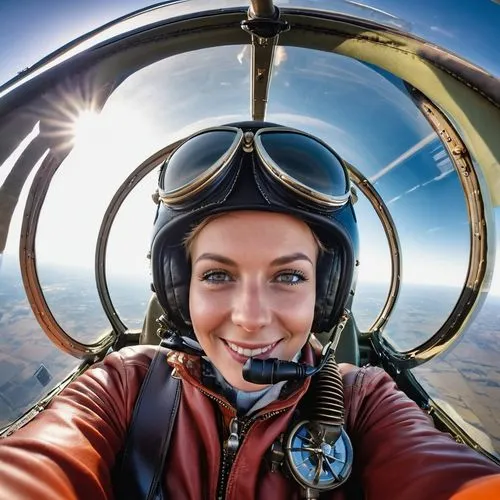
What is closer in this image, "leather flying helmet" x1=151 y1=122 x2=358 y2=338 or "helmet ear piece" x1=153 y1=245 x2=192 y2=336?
"leather flying helmet" x1=151 y1=122 x2=358 y2=338

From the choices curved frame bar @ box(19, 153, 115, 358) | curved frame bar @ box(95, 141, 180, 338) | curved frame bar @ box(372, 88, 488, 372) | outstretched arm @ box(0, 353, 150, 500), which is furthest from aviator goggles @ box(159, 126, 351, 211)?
curved frame bar @ box(95, 141, 180, 338)

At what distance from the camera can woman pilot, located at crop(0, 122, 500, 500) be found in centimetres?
95

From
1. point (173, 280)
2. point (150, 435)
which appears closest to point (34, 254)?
point (173, 280)

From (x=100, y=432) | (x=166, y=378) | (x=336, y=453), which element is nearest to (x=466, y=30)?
(x=336, y=453)

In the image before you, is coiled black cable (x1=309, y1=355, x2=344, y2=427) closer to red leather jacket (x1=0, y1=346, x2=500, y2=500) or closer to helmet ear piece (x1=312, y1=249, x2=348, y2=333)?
red leather jacket (x1=0, y1=346, x2=500, y2=500)

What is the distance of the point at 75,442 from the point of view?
0.89 metres

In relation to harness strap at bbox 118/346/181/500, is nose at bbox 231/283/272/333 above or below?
above

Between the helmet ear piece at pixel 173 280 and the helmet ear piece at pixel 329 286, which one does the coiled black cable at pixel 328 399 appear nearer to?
the helmet ear piece at pixel 329 286

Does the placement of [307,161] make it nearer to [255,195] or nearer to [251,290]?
[255,195]

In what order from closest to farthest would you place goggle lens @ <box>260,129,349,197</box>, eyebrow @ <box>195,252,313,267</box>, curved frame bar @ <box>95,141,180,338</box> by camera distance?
eyebrow @ <box>195,252,313,267</box>, goggle lens @ <box>260,129,349,197</box>, curved frame bar @ <box>95,141,180,338</box>

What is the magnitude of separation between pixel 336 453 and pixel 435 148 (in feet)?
6.18

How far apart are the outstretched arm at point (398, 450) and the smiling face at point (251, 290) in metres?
0.35

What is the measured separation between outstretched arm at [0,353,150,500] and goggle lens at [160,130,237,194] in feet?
2.31

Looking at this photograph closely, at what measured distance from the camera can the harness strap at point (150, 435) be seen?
997mm
